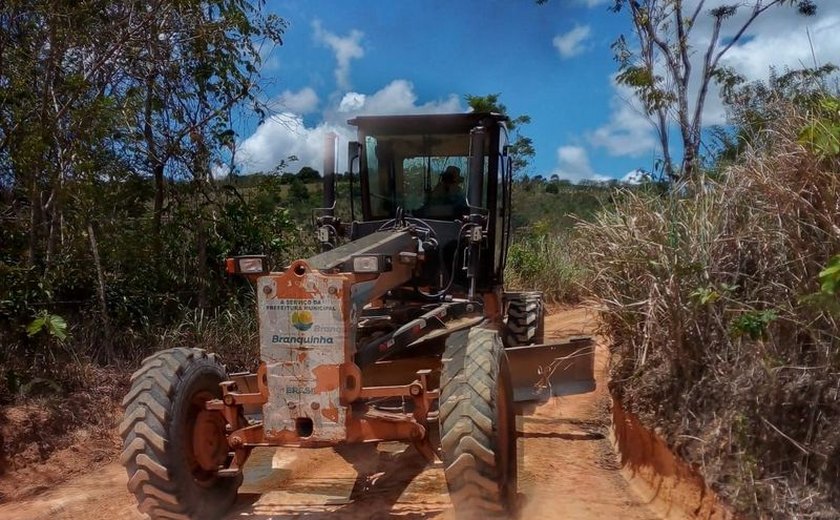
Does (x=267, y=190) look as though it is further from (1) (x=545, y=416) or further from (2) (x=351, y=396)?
(2) (x=351, y=396)

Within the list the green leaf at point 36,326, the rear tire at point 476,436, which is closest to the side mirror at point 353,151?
the green leaf at point 36,326

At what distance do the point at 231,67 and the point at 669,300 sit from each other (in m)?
6.58

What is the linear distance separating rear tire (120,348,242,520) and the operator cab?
2.66 m

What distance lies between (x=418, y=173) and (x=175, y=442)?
3.76 metres

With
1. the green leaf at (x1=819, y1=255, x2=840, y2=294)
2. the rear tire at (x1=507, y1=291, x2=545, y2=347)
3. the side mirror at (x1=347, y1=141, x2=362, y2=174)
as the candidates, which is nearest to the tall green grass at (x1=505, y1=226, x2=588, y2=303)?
the rear tire at (x1=507, y1=291, x2=545, y2=347)

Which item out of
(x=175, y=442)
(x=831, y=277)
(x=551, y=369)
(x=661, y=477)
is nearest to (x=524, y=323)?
(x=551, y=369)

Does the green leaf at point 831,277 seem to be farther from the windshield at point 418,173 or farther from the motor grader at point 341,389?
the windshield at point 418,173

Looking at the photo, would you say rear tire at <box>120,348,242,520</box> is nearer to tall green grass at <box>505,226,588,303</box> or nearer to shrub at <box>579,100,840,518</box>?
shrub at <box>579,100,840,518</box>

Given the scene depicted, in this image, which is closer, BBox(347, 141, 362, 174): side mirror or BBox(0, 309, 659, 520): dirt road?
BBox(0, 309, 659, 520): dirt road

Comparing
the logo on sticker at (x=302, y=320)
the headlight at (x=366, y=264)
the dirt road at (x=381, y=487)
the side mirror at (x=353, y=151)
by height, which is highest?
the side mirror at (x=353, y=151)

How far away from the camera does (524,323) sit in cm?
905

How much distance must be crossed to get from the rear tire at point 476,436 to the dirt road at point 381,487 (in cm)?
63

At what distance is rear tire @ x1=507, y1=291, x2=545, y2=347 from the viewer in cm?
902

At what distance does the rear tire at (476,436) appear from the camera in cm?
449
